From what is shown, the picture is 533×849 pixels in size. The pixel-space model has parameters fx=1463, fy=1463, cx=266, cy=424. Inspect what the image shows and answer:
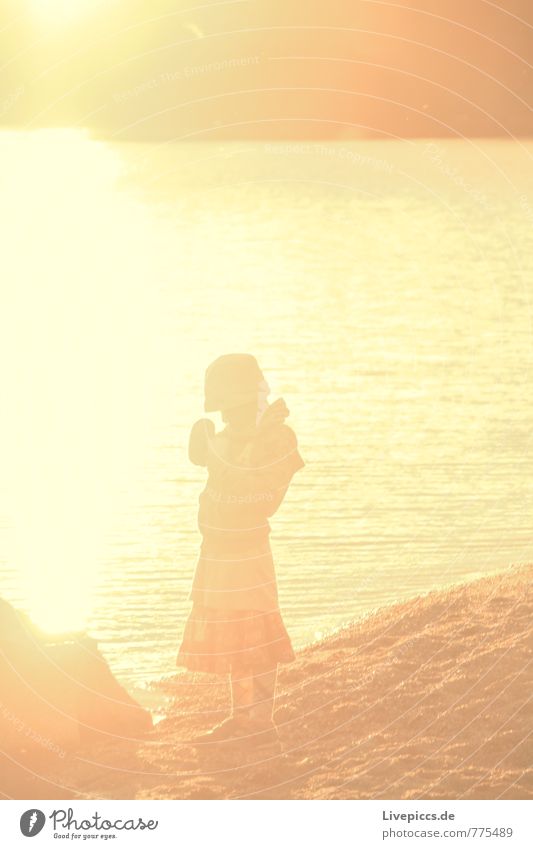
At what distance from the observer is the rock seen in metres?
5.62

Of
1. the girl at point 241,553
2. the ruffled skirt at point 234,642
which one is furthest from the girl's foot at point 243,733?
the ruffled skirt at point 234,642

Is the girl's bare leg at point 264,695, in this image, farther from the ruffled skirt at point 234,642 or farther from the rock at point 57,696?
the rock at point 57,696

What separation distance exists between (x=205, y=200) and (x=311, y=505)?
18781 mm

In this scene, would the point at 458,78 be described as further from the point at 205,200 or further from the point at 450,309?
the point at 450,309

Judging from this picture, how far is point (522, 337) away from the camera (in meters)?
15.0

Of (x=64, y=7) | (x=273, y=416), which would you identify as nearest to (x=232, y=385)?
(x=273, y=416)

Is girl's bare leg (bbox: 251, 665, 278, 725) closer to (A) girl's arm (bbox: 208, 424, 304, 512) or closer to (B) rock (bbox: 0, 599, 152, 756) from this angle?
(B) rock (bbox: 0, 599, 152, 756)

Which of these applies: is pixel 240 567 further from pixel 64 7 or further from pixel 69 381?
pixel 64 7

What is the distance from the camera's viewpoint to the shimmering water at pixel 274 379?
7.94 m

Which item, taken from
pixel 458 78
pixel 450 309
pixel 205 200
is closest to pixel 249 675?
pixel 450 309

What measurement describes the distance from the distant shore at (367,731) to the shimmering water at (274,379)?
50 centimetres

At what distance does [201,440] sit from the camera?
572cm

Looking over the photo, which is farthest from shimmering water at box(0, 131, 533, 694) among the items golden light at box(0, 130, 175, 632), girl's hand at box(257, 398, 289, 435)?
girl's hand at box(257, 398, 289, 435)

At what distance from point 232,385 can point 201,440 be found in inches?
9.8
